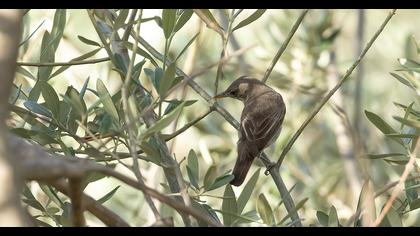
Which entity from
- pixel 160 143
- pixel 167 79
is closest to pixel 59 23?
pixel 160 143

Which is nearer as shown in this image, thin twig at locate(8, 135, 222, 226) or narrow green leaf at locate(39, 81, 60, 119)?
thin twig at locate(8, 135, 222, 226)

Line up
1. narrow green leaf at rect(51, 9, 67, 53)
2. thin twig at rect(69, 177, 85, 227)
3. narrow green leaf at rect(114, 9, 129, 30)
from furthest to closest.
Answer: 1. narrow green leaf at rect(51, 9, 67, 53)
2. narrow green leaf at rect(114, 9, 129, 30)
3. thin twig at rect(69, 177, 85, 227)

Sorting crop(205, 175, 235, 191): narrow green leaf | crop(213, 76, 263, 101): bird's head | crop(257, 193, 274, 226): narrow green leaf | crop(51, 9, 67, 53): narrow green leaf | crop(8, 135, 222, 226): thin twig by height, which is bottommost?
crop(257, 193, 274, 226): narrow green leaf

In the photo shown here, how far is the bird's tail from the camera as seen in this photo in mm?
4341

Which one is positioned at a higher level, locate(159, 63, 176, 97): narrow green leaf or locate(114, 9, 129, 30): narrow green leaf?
locate(114, 9, 129, 30): narrow green leaf

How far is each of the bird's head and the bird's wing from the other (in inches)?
8.3

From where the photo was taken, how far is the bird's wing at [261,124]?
487 centimetres

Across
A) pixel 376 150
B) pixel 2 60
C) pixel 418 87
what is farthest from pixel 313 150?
pixel 2 60

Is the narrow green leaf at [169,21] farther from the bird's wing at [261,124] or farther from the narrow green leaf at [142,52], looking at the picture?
the bird's wing at [261,124]

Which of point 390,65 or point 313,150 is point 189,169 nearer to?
point 313,150

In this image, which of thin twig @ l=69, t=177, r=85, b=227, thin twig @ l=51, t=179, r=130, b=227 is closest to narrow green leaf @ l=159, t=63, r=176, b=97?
thin twig @ l=51, t=179, r=130, b=227

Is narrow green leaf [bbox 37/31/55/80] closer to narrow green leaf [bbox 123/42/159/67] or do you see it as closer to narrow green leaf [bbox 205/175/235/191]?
narrow green leaf [bbox 123/42/159/67]

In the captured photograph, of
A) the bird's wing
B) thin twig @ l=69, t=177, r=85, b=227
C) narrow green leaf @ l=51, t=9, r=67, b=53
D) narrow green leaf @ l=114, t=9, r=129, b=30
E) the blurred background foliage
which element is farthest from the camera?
the bird's wing

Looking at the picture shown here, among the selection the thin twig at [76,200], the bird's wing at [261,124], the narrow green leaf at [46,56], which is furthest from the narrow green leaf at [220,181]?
the bird's wing at [261,124]
